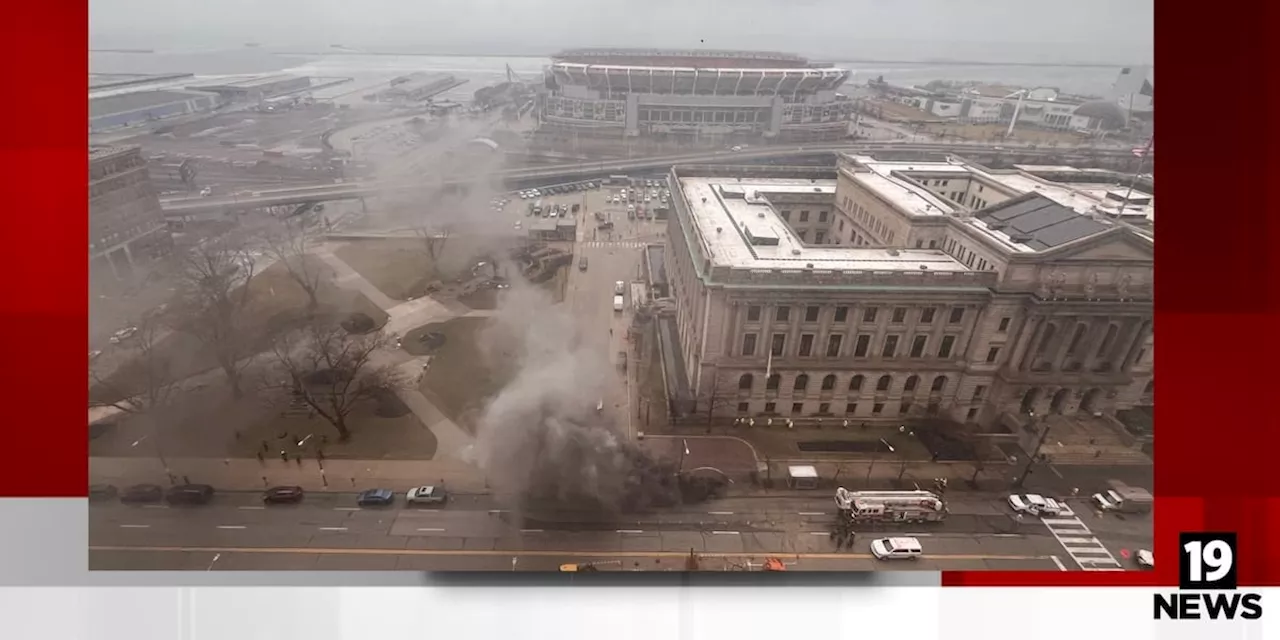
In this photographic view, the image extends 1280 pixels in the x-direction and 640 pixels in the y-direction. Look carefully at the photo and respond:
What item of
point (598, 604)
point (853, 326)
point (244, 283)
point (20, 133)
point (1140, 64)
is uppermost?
point (1140, 64)

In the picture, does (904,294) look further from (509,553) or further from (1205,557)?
(509,553)

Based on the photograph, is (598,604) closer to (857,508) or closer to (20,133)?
(857,508)

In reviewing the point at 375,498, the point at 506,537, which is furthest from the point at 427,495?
the point at 506,537

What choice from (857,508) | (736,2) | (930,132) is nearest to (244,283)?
(736,2)

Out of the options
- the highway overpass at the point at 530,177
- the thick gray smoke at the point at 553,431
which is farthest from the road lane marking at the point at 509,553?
the highway overpass at the point at 530,177

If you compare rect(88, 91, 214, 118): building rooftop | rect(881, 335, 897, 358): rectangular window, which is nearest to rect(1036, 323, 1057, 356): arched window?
rect(881, 335, 897, 358): rectangular window

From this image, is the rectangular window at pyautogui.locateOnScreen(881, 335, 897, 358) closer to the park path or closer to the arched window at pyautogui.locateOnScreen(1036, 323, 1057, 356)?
the arched window at pyautogui.locateOnScreen(1036, 323, 1057, 356)

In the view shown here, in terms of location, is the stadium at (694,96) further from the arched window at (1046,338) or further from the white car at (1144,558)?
the white car at (1144,558)
